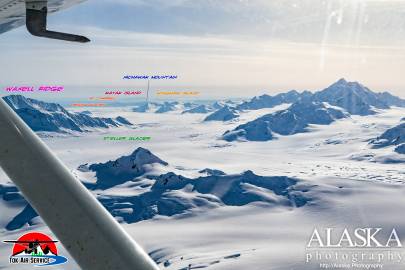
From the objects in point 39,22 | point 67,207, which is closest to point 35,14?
point 39,22

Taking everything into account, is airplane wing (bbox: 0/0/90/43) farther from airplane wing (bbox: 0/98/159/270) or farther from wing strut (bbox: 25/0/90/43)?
airplane wing (bbox: 0/98/159/270)

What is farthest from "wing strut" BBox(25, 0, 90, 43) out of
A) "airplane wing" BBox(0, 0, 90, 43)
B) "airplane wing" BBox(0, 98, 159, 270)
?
"airplane wing" BBox(0, 98, 159, 270)

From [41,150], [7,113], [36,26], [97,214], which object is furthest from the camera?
[36,26]

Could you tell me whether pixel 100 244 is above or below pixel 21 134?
below

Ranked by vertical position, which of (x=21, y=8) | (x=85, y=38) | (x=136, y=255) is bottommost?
(x=136, y=255)

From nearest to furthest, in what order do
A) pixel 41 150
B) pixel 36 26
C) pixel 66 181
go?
pixel 66 181 < pixel 41 150 < pixel 36 26

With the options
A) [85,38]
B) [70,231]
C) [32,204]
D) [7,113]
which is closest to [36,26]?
[85,38]

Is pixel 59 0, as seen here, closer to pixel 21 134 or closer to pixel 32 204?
pixel 21 134
